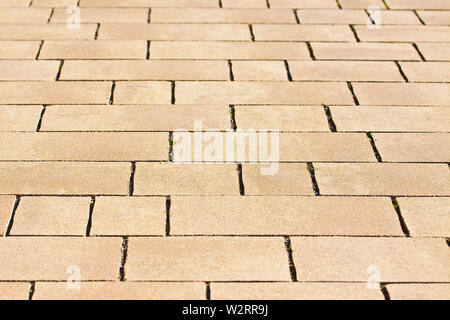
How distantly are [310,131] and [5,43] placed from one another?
202cm

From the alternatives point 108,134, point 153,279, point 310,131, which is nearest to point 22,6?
point 108,134

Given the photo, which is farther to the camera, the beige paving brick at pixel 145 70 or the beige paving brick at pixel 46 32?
the beige paving brick at pixel 46 32

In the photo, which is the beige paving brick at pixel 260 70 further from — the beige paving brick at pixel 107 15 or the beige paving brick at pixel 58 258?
the beige paving brick at pixel 58 258

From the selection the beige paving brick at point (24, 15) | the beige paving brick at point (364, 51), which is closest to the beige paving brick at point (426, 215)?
the beige paving brick at point (364, 51)

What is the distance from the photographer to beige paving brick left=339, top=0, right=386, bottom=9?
4262mm

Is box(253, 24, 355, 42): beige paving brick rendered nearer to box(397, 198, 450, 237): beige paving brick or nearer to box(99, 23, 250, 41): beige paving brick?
box(99, 23, 250, 41): beige paving brick

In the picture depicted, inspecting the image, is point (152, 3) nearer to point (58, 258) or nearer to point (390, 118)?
point (390, 118)

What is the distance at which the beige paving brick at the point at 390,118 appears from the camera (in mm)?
3049

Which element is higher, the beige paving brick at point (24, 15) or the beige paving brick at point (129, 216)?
the beige paving brick at point (24, 15)

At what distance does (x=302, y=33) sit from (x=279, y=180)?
1536 mm

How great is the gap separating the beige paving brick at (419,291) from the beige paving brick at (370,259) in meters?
0.03

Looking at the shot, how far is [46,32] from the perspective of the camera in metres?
3.87

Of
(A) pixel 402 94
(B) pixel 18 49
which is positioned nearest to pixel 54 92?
(B) pixel 18 49

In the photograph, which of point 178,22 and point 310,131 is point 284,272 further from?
point 178,22
